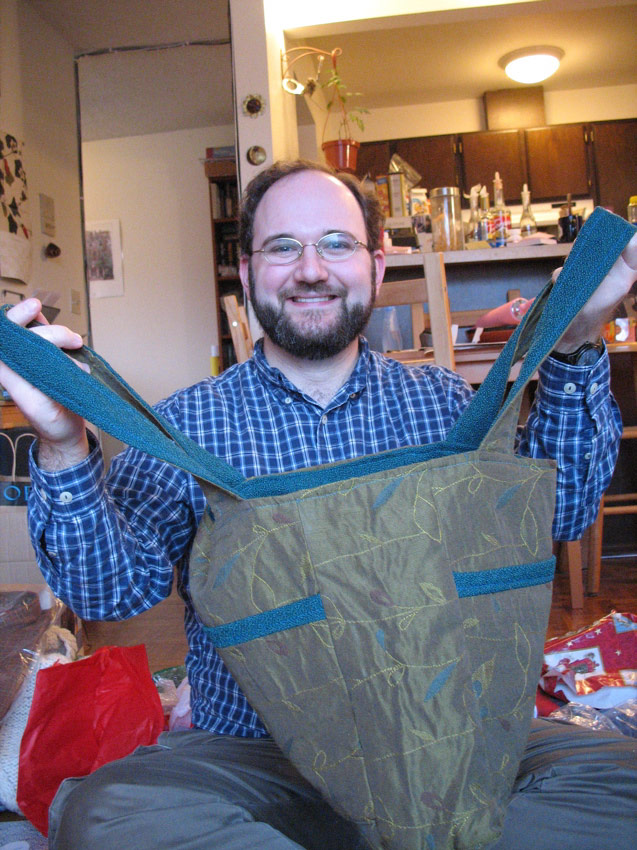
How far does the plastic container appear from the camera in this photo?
8.28 feet

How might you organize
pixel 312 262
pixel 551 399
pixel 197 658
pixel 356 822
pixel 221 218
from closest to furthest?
Result: pixel 356 822
pixel 551 399
pixel 197 658
pixel 312 262
pixel 221 218

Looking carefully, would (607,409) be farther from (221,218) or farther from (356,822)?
(221,218)

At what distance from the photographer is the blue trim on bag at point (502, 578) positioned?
62 centimetres

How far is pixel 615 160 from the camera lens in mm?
5320

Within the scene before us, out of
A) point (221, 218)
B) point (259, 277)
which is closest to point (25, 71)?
point (221, 218)

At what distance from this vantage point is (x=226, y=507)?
650 mm

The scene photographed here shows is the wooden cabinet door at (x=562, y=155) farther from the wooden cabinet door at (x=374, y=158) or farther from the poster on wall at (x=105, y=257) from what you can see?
the poster on wall at (x=105, y=257)

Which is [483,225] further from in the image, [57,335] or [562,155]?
[562,155]

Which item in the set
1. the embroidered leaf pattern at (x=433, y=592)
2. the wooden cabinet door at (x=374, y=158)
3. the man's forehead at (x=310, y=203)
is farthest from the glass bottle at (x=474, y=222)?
the wooden cabinet door at (x=374, y=158)

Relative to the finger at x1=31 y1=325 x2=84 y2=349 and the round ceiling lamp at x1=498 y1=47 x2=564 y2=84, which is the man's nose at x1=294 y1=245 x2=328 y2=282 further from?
the round ceiling lamp at x1=498 y1=47 x2=564 y2=84

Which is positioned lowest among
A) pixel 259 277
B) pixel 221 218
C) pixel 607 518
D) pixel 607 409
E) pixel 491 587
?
pixel 607 518

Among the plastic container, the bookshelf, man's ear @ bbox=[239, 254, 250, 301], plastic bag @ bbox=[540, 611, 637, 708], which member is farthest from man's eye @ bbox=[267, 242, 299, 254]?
the bookshelf

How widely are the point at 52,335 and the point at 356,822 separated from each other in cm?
49

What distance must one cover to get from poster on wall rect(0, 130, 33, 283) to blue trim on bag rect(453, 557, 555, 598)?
2.61 m
